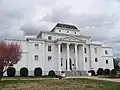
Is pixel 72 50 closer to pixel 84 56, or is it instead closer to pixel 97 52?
pixel 84 56

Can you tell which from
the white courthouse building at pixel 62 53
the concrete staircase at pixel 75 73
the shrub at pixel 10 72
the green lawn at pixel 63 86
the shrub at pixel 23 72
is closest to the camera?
the green lawn at pixel 63 86

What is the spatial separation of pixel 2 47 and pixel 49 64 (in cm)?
1697

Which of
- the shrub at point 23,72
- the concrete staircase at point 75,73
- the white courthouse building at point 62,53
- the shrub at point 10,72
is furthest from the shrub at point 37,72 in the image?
the concrete staircase at point 75,73

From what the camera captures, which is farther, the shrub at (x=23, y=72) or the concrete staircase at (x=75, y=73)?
the concrete staircase at (x=75, y=73)

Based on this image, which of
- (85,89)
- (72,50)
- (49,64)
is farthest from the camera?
(72,50)

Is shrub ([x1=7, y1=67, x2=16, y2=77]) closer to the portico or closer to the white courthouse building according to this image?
the white courthouse building

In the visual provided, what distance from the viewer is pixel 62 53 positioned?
143ft

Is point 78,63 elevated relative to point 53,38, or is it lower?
lower

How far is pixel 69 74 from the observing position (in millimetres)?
39531

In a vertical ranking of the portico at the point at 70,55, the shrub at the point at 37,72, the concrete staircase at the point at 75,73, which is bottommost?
the concrete staircase at the point at 75,73

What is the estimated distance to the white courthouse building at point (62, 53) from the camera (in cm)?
4025

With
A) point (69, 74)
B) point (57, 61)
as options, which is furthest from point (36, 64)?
point (69, 74)

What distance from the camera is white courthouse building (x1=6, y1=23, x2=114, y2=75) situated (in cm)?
4025

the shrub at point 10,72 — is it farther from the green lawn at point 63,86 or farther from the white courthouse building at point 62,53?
the green lawn at point 63,86
